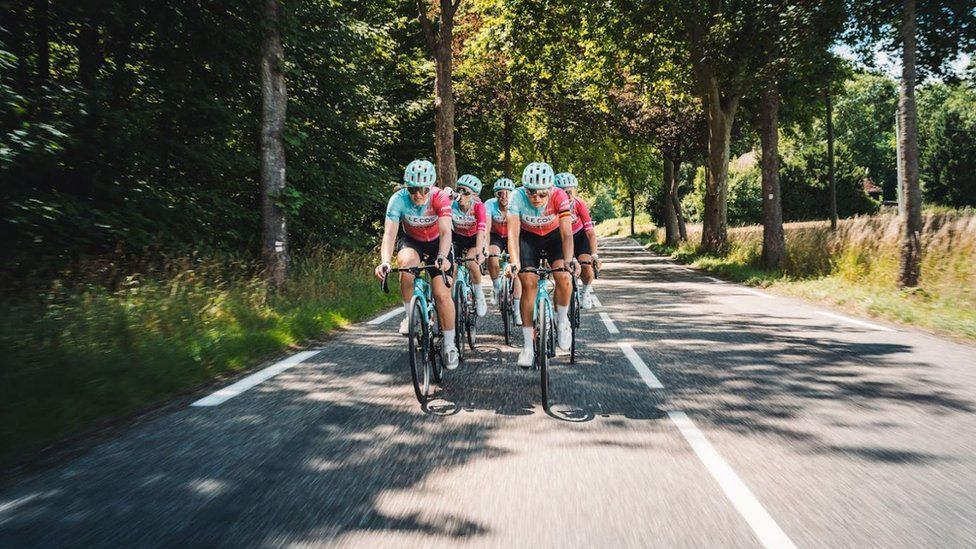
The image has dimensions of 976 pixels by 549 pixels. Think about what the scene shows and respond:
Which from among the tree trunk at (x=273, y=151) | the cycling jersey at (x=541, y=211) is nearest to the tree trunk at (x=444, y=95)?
the tree trunk at (x=273, y=151)

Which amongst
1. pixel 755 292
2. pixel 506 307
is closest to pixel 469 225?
pixel 506 307

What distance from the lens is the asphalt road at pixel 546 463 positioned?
2.93 meters

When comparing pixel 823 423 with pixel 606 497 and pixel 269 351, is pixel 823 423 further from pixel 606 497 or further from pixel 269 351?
pixel 269 351

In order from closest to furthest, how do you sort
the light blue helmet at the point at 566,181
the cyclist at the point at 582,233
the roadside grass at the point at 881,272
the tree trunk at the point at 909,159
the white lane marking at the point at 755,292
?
1. the cyclist at the point at 582,233
2. the light blue helmet at the point at 566,181
3. the roadside grass at the point at 881,272
4. the tree trunk at the point at 909,159
5. the white lane marking at the point at 755,292

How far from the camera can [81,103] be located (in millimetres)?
7684

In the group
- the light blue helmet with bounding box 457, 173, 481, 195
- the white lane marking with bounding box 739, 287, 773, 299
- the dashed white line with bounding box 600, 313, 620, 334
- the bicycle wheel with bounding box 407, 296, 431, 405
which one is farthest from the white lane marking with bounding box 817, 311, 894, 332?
the bicycle wheel with bounding box 407, 296, 431, 405

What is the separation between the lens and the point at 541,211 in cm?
616

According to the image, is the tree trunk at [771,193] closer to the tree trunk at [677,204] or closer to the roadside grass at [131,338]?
the roadside grass at [131,338]

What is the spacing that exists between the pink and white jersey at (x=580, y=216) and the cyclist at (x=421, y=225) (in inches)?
63.9

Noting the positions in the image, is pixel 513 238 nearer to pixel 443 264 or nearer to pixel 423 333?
pixel 443 264

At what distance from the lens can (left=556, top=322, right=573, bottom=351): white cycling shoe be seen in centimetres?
616

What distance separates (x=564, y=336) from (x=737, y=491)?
2984mm

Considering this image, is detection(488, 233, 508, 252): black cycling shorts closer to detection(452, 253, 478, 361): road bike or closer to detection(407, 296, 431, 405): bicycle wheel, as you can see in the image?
detection(452, 253, 478, 361): road bike

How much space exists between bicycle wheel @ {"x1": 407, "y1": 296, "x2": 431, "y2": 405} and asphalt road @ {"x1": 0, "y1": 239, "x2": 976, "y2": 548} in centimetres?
21
